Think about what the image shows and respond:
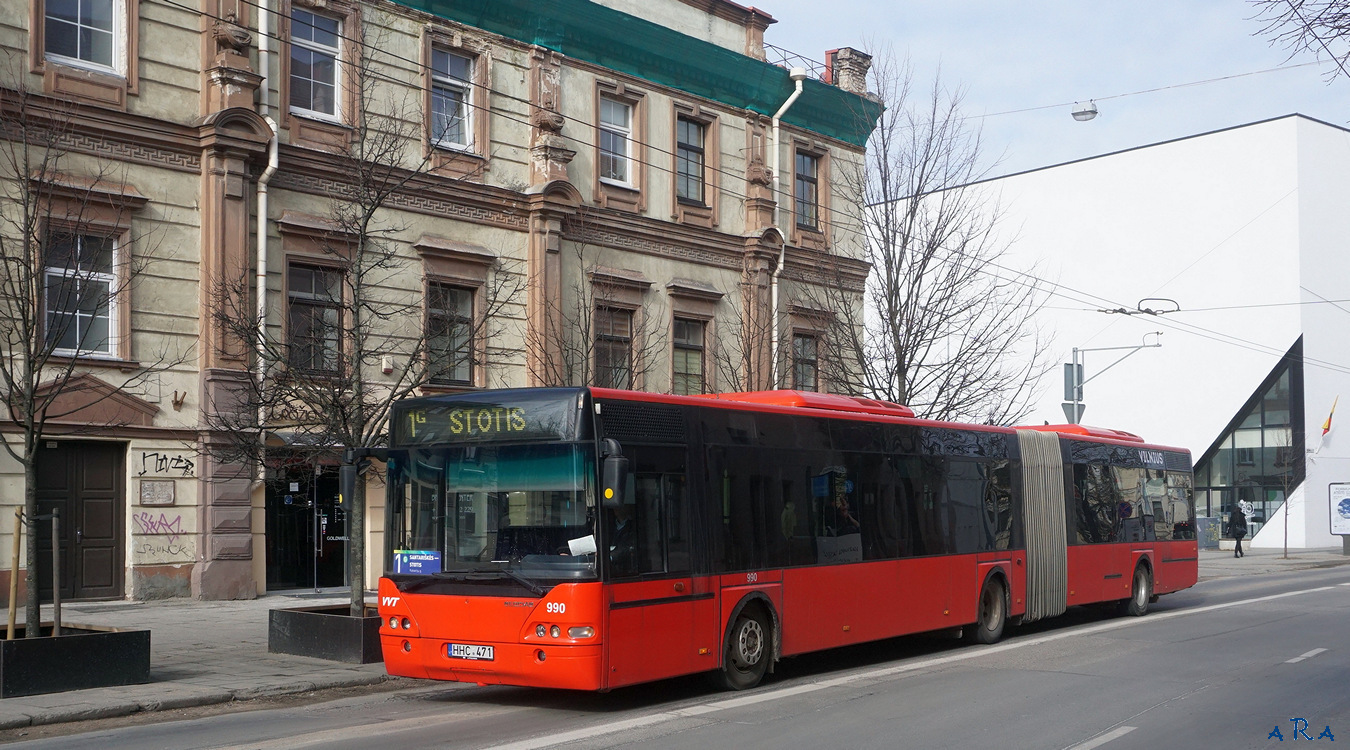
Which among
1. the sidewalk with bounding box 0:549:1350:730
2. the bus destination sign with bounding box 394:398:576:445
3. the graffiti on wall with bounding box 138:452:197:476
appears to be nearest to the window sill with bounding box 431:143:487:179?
the graffiti on wall with bounding box 138:452:197:476

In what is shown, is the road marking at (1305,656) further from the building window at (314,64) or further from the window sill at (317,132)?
the building window at (314,64)

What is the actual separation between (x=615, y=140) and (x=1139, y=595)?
13.3 meters

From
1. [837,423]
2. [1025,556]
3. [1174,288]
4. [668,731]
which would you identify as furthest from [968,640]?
[1174,288]

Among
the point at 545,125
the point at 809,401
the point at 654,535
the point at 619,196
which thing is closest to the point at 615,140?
the point at 619,196

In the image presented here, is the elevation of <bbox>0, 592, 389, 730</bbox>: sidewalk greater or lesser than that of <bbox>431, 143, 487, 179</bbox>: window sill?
lesser

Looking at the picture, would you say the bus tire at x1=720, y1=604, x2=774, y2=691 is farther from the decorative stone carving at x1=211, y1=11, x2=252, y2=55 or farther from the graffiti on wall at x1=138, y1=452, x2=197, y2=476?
the decorative stone carving at x1=211, y1=11, x2=252, y2=55

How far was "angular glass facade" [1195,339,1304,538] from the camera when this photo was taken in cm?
5128

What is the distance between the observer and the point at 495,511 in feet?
35.6

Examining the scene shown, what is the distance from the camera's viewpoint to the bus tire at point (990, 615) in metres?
16.6

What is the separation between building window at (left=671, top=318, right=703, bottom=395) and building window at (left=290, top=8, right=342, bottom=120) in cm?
881

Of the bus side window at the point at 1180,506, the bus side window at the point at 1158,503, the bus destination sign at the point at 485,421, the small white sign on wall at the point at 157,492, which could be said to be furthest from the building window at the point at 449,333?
the bus side window at the point at 1180,506

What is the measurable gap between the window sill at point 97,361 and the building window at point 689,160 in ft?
40.4

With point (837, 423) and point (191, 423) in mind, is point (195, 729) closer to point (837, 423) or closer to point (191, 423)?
point (837, 423)

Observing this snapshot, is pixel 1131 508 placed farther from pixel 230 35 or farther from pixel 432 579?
pixel 230 35
